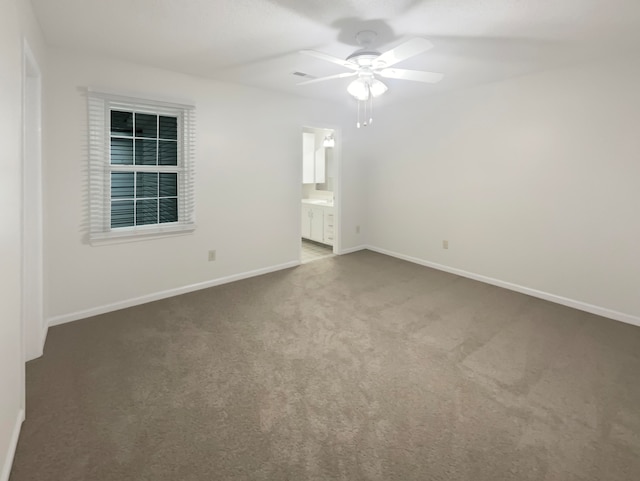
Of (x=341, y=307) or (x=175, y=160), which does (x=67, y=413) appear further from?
(x=175, y=160)

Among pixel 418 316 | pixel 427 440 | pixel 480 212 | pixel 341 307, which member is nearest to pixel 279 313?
pixel 341 307

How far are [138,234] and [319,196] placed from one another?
406cm

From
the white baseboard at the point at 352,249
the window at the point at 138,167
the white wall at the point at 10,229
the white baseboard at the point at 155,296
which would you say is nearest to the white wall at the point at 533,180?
the white baseboard at the point at 352,249

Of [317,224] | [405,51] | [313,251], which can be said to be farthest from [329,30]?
[317,224]

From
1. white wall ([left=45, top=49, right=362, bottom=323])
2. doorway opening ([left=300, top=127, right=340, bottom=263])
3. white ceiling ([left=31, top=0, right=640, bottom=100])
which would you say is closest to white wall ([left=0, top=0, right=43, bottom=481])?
white ceiling ([left=31, top=0, right=640, bottom=100])

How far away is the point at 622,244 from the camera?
327cm

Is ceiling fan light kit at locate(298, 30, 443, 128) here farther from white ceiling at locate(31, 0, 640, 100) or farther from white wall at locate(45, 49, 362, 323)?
white wall at locate(45, 49, 362, 323)

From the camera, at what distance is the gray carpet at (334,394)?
165 centimetres

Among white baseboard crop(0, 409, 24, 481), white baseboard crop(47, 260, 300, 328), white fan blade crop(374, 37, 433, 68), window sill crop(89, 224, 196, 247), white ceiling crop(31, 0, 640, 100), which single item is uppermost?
white ceiling crop(31, 0, 640, 100)

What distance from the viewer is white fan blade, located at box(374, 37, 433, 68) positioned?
2135 millimetres

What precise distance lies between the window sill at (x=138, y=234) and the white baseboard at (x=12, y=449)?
70.3 inches

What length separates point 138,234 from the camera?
3.56 meters

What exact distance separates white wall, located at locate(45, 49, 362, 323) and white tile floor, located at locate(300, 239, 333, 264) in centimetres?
48

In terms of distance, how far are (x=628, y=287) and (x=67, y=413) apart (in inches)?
178
